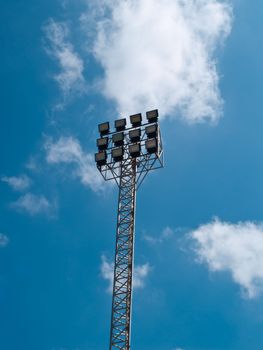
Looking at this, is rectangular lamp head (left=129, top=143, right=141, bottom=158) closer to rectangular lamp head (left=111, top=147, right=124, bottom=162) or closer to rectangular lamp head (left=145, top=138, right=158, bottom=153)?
rectangular lamp head (left=145, top=138, right=158, bottom=153)

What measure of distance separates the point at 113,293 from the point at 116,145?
1458 centimetres

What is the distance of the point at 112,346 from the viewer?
4253 cm

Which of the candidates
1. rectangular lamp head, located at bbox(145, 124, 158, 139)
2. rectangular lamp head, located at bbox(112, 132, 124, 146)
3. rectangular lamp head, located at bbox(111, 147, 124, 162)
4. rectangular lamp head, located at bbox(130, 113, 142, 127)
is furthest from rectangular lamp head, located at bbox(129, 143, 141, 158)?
rectangular lamp head, located at bbox(130, 113, 142, 127)

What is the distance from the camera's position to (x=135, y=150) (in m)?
51.2

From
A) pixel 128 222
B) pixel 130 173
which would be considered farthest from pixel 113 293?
pixel 130 173

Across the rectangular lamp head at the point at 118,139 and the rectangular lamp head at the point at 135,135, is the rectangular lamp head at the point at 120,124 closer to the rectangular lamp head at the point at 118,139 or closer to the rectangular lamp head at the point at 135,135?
the rectangular lamp head at the point at 118,139

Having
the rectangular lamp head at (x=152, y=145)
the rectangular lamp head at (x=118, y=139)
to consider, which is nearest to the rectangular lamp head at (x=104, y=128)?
the rectangular lamp head at (x=118, y=139)

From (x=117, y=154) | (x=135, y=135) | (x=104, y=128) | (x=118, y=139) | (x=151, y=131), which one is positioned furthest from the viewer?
(x=104, y=128)

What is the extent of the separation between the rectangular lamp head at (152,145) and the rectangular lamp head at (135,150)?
0.75m

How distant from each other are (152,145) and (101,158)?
492 centimetres

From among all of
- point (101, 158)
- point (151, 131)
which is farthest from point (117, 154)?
point (151, 131)

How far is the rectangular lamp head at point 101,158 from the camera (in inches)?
2055

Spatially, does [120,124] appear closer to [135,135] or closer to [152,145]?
[135,135]

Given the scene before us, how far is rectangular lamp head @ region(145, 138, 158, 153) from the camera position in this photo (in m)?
50.7
